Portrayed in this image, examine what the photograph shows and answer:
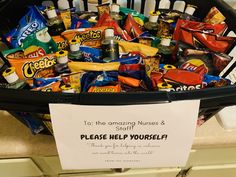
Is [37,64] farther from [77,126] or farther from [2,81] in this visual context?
[77,126]

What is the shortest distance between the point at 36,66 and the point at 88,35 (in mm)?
147

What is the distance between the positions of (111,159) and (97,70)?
0.59ft

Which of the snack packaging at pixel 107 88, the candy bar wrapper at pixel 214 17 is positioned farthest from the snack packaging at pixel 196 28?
the snack packaging at pixel 107 88

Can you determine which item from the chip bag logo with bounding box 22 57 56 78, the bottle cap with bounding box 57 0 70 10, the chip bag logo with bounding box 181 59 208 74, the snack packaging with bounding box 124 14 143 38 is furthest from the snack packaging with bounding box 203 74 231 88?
the bottle cap with bounding box 57 0 70 10

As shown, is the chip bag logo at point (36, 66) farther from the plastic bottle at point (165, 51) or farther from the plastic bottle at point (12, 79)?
the plastic bottle at point (165, 51)

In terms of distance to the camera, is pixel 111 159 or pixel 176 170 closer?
pixel 111 159

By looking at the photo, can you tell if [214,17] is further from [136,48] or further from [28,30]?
[28,30]

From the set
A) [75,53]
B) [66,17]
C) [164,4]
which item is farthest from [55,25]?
[164,4]

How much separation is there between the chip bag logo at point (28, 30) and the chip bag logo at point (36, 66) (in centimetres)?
11

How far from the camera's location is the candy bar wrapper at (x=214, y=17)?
0.69 m

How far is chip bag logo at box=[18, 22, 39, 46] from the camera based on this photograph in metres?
0.67

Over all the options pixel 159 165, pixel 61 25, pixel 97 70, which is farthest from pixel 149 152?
pixel 61 25

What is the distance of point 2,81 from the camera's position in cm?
58

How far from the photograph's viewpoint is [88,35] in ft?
2.17
